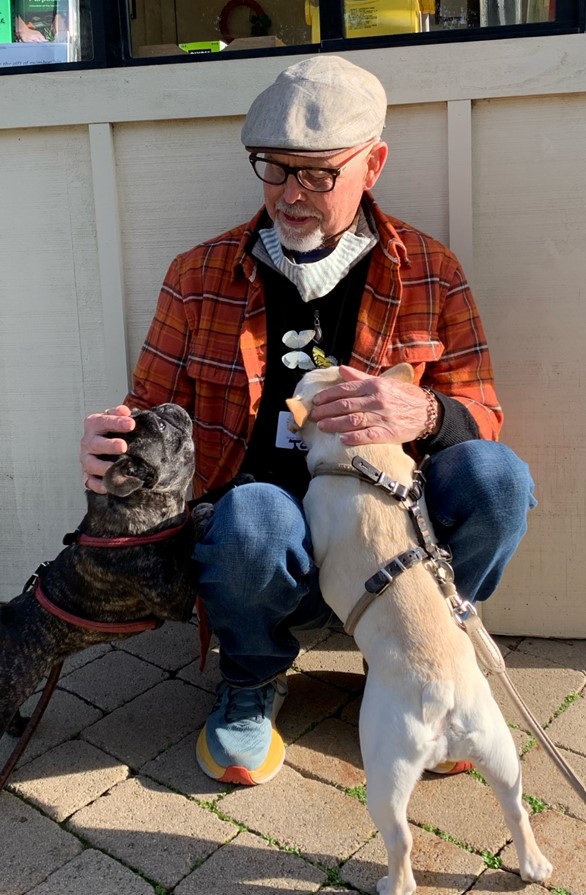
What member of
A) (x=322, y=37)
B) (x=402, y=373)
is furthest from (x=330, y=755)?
(x=322, y=37)

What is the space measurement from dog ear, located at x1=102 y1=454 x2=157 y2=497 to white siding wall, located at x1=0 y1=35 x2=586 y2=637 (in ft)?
3.69

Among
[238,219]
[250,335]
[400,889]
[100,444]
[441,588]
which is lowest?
[400,889]

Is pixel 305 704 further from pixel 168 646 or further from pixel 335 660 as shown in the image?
pixel 168 646

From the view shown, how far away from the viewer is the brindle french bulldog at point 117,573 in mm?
2488

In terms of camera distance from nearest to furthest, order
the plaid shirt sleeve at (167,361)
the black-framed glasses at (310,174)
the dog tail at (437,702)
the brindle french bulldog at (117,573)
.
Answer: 1. the dog tail at (437,702)
2. the brindle french bulldog at (117,573)
3. the black-framed glasses at (310,174)
4. the plaid shirt sleeve at (167,361)

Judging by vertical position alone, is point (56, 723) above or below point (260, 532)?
below

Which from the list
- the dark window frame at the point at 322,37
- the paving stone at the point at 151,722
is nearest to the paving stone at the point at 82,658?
the paving stone at the point at 151,722

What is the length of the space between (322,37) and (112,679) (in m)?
2.57

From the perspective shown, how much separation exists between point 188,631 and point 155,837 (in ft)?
3.95

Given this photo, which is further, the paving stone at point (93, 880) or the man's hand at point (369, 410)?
the man's hand at point (369, 410)

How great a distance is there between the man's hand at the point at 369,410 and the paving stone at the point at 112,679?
1.35 m

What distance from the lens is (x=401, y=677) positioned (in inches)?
76.9

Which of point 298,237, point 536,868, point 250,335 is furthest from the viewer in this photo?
point 250,335

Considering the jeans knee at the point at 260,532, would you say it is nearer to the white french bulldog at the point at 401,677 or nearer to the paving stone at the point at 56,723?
the white french bulldog at the point at 401,677
